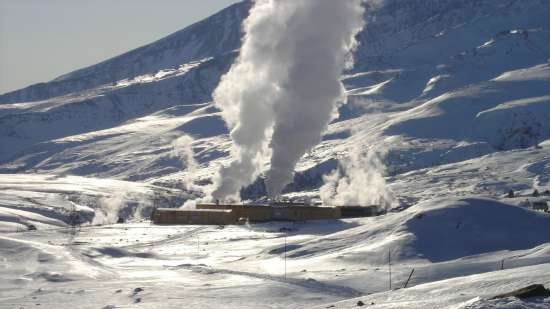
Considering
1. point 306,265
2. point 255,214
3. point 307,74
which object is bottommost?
point 306,265

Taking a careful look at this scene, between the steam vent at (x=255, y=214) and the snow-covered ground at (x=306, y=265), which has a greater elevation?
the steam vent at (x=255, y=214)

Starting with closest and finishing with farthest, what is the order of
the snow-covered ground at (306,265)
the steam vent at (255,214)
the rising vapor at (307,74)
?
the snow-covered ground at (306,265) → the steam vent at (255,214) → the rising vapor at (307,74)

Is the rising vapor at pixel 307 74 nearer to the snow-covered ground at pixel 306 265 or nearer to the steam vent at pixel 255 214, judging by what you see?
the steam vent at pixel 255 214

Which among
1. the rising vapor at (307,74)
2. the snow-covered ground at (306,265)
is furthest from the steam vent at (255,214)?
the rising vapor at (307,74)

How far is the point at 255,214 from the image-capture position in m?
138

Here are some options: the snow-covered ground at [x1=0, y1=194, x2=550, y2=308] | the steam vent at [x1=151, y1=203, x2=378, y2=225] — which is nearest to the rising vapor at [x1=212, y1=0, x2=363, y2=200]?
the steam vent at [x1=151, y1=203, x2=378, y2=225]

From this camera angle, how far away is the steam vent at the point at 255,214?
136500 mm

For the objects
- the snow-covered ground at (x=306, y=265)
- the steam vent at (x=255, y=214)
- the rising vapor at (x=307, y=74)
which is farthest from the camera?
the rising vapor at (x=307, y=74)

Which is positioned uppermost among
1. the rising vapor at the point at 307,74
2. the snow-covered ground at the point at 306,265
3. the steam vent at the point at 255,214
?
the rising vapor at the point at 307,74

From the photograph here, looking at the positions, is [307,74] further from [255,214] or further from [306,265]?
[306,265]

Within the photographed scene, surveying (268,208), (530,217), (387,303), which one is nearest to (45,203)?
(268,208)

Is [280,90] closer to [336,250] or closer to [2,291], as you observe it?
[336,250]

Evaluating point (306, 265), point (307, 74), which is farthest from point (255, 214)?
point (306, 265)

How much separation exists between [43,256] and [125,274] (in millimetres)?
9562
